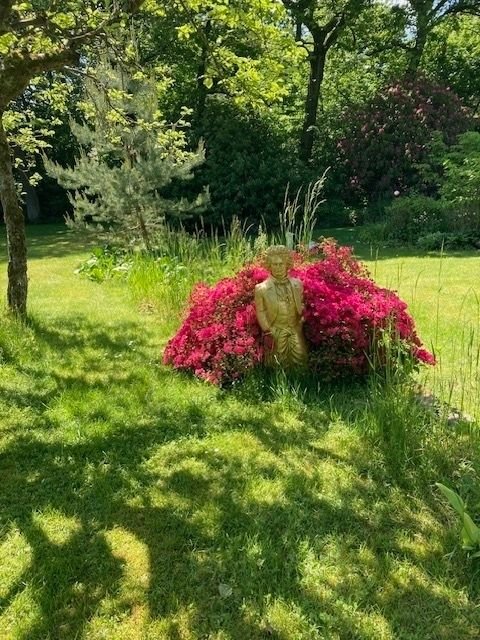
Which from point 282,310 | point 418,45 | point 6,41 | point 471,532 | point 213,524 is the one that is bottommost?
point 213,524

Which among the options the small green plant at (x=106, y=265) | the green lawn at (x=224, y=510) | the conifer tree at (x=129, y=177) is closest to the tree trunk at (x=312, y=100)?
the conifer tree at (x=129, y=177)

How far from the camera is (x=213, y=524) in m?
2.78

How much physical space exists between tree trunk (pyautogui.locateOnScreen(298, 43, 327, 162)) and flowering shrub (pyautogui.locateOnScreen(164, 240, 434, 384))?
41.1 ft

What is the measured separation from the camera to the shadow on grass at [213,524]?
2242 mm

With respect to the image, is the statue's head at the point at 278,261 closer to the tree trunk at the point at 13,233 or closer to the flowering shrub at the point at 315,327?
the flowering shrub at the point at 315,327

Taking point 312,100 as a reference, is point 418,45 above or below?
above

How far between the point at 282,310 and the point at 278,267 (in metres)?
0.33

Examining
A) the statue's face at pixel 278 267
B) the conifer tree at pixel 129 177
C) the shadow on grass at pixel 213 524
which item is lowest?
the shadow on grass at pixel 213 524

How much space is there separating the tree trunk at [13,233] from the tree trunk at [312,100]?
12180 mm

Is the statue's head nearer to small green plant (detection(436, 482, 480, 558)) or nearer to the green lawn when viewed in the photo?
the green lawn

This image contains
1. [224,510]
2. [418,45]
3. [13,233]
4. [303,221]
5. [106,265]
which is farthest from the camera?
[418,45]

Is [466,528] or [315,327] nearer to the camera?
[466,528]

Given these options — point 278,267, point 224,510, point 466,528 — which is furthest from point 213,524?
point 278,267

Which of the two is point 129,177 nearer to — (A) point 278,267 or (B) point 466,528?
(A) point 278,267
